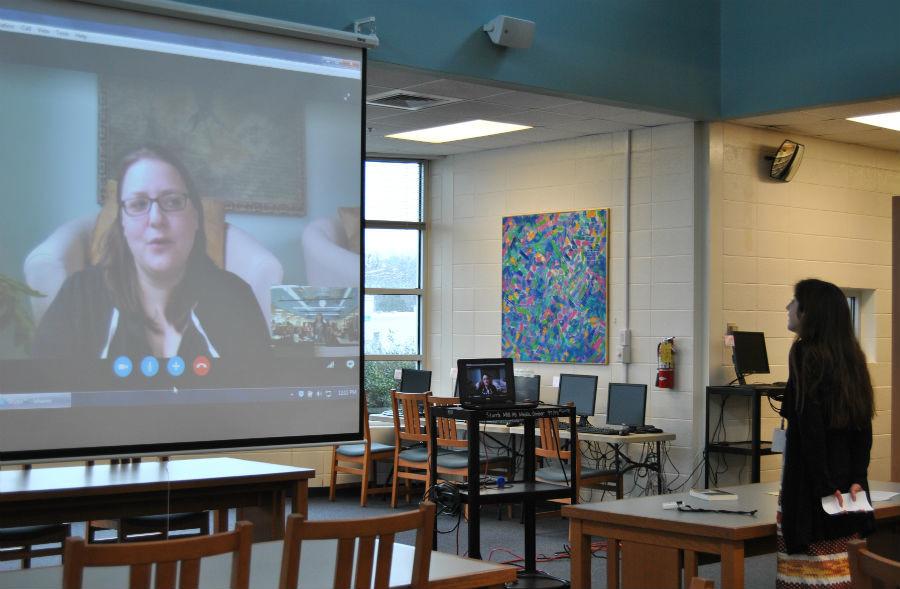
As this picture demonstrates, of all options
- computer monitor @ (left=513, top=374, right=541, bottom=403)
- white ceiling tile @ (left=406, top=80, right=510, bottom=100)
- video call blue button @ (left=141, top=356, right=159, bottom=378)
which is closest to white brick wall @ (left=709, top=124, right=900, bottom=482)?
computer monitor @ (left=513, top=374, right=541, bottom=403)

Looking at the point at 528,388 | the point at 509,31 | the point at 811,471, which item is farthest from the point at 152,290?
the point at 528,388

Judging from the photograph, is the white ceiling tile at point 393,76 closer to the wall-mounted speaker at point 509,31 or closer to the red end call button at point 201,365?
the wall-mounted speaker at point 509,31

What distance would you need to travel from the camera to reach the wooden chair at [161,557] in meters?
2.25

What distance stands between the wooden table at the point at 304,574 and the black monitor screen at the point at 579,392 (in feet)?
15.0

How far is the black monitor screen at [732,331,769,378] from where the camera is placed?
716 centimetres

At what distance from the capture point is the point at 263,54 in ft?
14.0

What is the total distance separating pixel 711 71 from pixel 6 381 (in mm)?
5002

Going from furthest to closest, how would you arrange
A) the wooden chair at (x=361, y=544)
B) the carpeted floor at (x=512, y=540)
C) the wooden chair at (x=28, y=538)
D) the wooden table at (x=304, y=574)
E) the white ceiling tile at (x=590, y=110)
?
the white ceiling tile at (x=590, y=110) → the carpeted floor at (x=512, y=540) → the wooden chair at (x=28, y=538) → the wooden table at (x=304, y=574) → the wooden chair at (x=361, y=544)

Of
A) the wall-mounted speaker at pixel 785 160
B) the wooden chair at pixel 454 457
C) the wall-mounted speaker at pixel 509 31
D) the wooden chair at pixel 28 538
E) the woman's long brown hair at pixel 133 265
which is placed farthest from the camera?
the wooden chair at pixel 454 457

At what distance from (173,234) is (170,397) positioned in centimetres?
59

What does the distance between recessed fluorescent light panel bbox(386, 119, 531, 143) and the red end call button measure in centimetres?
399

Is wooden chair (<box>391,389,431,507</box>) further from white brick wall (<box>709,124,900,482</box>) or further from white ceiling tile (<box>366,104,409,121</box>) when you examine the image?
white brick wall (<box>709,124,900,482</box>)

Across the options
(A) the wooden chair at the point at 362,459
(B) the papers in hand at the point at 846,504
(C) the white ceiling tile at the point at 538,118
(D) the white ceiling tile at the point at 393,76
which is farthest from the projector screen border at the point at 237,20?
(A) the wooden chair at the point at 362,459

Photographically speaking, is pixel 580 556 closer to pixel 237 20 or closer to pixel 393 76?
pixel 237 20
